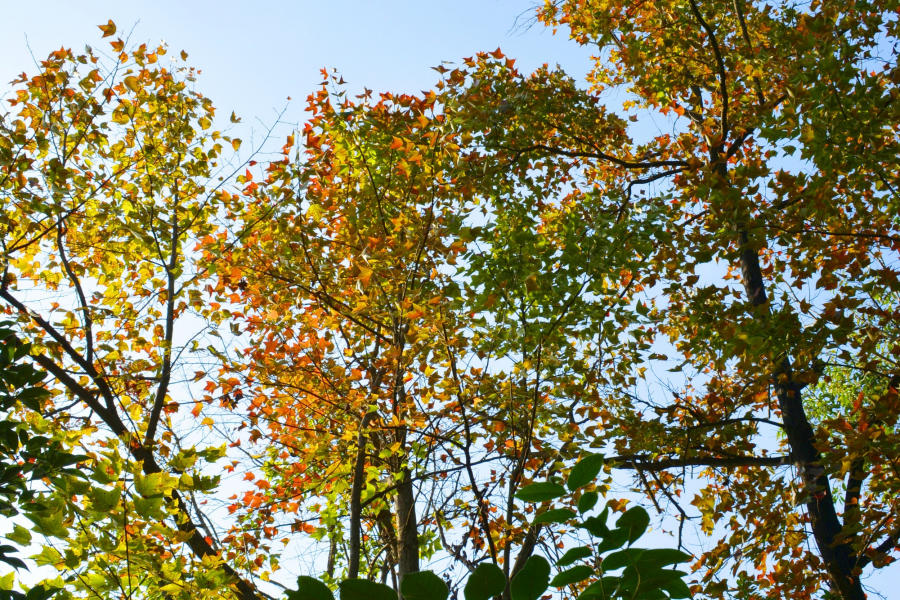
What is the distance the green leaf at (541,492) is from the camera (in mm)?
837

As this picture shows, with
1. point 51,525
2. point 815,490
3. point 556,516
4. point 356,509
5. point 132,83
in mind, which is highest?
point 132,83

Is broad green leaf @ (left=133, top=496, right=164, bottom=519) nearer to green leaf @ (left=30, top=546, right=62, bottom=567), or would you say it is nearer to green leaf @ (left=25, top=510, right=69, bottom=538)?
green leaf @ (left=25, top=510, right=69, bottom=538)

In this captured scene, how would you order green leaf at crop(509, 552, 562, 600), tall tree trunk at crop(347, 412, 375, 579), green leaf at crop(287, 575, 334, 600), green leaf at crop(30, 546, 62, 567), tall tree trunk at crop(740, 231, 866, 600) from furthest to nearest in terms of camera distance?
tall tree trunk at crop(740, 231, 866, 600), tall tree trunk at crop(347, 412, 375, 579), green leaf at crop(30, 546, 62, 567), green leaf at crop(509, 552, 562, 600), green leaf at crop(287, 575, 334, 600)

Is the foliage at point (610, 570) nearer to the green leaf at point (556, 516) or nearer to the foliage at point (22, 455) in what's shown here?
the green leaf at point (556, 516)

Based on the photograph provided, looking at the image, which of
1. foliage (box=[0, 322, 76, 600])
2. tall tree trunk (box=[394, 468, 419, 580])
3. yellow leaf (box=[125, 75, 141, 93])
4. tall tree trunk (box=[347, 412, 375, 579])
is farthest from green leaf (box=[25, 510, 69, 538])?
yellow leaf (box=[125, 75, 141, 93])

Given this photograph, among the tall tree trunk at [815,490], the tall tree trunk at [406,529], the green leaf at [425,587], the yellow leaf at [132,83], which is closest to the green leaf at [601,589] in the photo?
the green leaf at [425,587]

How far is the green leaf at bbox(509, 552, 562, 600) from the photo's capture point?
0.79 meters

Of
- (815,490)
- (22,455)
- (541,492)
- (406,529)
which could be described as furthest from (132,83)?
(815,490)

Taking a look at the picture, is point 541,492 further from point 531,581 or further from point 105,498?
point 105,498

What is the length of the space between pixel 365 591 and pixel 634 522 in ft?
1.26

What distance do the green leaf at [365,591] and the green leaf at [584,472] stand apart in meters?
0.28

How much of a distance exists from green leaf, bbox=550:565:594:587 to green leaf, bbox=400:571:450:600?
0.69 ft

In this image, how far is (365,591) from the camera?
27.0 inches

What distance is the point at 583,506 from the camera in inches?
33.9
